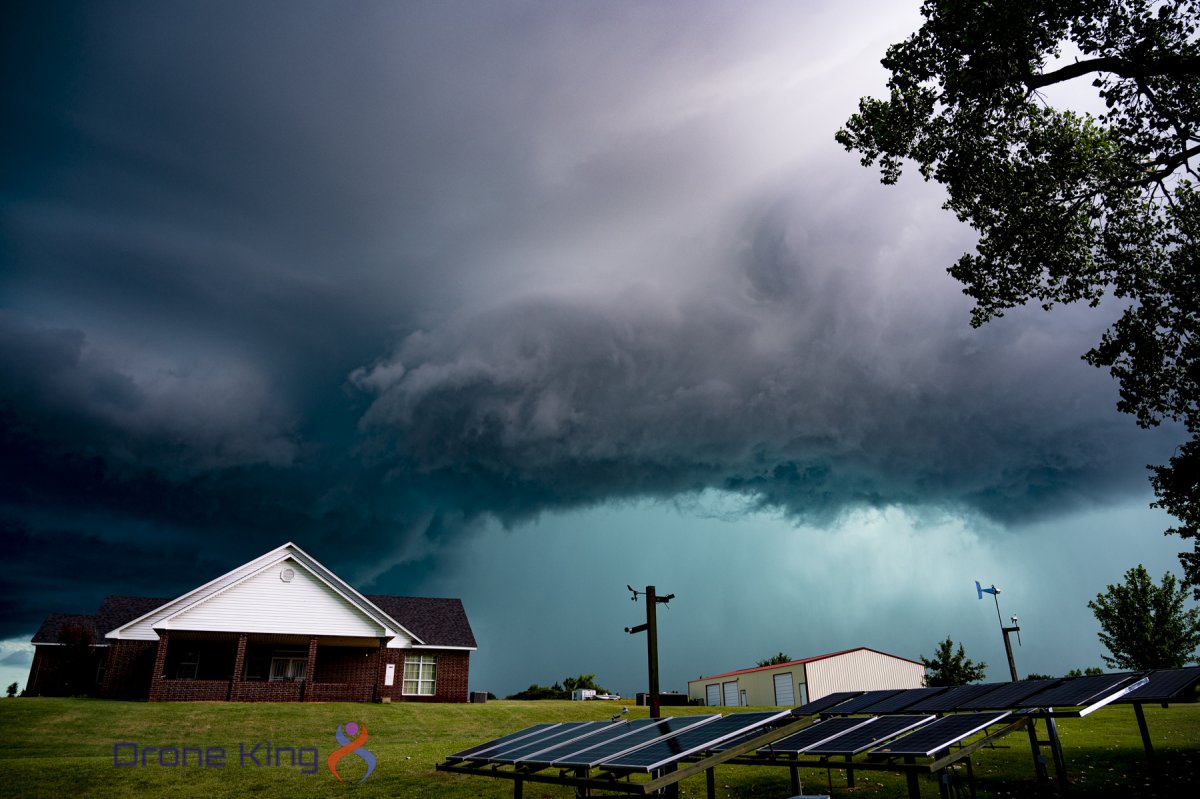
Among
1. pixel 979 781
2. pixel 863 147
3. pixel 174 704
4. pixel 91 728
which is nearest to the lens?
pixel 979 781

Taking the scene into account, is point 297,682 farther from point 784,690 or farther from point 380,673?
point 784,690

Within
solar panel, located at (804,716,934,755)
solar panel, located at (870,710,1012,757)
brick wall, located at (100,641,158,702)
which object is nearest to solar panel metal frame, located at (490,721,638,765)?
solar panel, located at (804,716,934,755)

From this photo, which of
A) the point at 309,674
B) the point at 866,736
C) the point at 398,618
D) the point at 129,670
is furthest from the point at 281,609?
the point at 866,736

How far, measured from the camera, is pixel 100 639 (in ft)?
141

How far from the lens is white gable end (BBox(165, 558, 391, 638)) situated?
1479 inches

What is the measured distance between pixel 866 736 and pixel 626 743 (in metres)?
4.13

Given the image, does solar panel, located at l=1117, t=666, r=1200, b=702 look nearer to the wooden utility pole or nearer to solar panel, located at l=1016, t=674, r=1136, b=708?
solar panel, located at l=1016, t=674, r=1136, b=708

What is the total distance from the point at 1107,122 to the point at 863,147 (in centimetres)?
596

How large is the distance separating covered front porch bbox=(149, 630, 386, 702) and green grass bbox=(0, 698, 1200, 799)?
1.98 meters

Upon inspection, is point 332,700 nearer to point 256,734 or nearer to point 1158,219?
point 256,734

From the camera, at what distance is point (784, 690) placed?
57969 millimetres

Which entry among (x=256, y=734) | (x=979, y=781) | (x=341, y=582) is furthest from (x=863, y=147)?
(x=341, y=582)

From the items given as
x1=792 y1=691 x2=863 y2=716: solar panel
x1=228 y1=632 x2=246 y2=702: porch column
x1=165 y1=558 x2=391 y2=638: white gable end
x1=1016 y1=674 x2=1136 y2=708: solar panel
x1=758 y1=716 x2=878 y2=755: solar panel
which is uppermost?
x1=165 y1=558 x2=391 y2=638: white gable end

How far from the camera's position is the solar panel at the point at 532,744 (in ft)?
41.7
